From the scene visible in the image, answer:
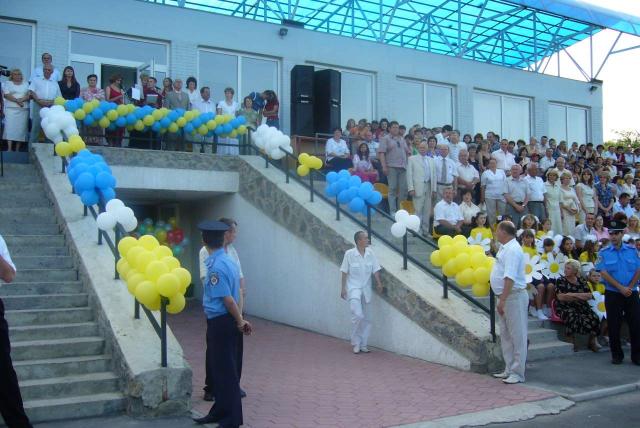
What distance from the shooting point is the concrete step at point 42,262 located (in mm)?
7820

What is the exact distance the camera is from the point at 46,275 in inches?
302

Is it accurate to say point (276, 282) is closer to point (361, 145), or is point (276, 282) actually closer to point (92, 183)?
point (361, 145)

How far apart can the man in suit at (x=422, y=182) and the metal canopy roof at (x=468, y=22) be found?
773cm

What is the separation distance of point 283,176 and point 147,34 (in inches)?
226

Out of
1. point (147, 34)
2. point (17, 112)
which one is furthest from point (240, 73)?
point (17, 112)

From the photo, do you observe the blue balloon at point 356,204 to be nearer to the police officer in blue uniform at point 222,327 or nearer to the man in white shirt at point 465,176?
the man in white shirt at point 465,176

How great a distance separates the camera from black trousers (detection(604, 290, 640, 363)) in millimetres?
8578

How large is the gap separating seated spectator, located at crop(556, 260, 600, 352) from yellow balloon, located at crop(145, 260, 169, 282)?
6.06m

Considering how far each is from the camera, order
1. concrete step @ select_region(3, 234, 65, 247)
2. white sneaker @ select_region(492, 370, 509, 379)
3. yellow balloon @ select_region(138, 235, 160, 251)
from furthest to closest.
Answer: concrete step @ select_region(3, 234, 65, 247)
white sneaker @ select_region(492, 370, 509, 379)
yellow balloon @ select_region(138, 235, 160, 251)

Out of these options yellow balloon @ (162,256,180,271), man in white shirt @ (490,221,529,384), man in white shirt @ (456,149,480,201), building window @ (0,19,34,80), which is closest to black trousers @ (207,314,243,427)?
yellow balloon @ (162,256,180,271)

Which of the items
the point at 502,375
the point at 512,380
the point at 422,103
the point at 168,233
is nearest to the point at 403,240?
the point at 502,375

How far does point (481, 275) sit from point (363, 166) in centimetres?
522

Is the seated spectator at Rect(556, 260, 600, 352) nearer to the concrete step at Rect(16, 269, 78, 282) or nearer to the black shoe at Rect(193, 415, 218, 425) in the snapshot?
the black shoe at Rect(193, 415, 218, 425)

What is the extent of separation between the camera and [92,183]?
320 inches
